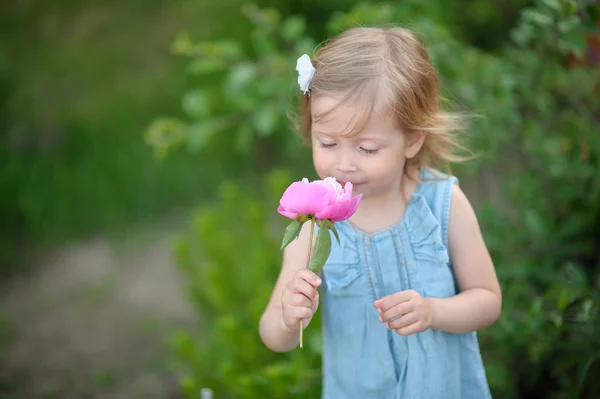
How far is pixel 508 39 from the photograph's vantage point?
417 cm

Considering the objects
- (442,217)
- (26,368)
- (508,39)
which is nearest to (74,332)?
(26,368)

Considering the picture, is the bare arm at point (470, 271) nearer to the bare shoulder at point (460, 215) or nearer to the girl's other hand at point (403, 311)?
the bare shoulder at point (460, 215)

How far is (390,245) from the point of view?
1562mm

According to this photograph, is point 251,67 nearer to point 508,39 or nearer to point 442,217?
point 442,217

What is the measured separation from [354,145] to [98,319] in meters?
2.31

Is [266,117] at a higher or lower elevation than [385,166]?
higher

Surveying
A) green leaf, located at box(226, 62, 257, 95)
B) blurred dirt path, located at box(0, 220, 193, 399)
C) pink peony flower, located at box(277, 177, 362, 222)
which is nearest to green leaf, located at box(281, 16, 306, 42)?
green leaf, located at box(226, 62, 257, 95)

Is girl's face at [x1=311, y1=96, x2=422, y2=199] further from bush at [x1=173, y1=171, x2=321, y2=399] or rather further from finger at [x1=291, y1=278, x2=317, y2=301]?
bush at [x1=173, y1=171, x2=321, y2=399]

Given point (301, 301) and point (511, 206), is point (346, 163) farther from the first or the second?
point (511, 206)

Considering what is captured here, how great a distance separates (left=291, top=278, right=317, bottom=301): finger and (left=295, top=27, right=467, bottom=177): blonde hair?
32 cm

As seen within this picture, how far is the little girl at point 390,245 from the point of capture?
1459mm

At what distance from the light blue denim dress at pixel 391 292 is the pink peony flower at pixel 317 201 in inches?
10.8

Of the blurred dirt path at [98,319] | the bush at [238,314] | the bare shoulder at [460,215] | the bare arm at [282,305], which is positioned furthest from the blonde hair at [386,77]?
the blurred dirt path at [98,319]

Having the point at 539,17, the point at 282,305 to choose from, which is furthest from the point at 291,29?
the point at 282,305
